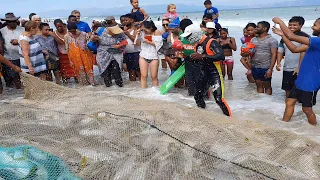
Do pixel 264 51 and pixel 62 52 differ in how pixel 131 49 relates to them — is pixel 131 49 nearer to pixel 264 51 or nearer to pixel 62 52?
pixel 62 52

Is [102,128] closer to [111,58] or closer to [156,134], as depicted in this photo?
[156,134]

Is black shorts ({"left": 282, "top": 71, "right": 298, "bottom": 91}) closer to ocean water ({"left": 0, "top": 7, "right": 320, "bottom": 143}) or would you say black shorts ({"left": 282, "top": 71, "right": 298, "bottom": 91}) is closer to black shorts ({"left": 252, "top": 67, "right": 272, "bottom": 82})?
ocean water ({"left": 0, "top": 7, "right": 320, "bottom": 143})

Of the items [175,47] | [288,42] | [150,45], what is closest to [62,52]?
[150,45]

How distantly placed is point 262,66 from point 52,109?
489 centimetres

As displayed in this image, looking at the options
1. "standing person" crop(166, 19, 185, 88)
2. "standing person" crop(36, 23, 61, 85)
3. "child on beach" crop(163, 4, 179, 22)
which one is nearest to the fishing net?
"standing person" crop(166, 19, 185, 88)

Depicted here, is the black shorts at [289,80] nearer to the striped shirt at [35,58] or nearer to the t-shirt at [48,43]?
the striped shirt at [35,58]

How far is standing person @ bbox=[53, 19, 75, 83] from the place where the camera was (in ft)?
28.9

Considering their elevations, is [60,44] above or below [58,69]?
above

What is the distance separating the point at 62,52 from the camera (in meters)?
9.05

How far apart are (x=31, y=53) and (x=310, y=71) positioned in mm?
6168

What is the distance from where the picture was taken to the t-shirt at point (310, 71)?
5.11 m

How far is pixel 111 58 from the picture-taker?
8.78 meters

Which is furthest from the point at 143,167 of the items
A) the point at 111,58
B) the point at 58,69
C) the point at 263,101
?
the point at 58,69

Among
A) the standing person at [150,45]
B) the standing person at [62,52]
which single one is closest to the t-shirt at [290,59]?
the standing person at [150,45]
